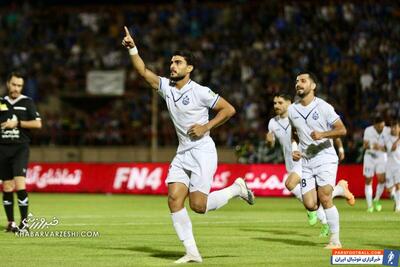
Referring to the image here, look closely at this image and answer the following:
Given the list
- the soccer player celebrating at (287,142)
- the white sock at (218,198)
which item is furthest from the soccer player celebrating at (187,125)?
the soccer player celebrating at (287,142)

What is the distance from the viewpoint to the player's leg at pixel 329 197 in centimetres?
1459

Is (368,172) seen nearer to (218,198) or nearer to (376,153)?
(376,153)

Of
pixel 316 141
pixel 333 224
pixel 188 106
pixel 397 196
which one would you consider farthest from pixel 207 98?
pixel 397 196

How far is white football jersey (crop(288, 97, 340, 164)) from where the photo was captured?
15008 mm

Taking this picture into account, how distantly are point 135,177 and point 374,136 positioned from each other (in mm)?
11415

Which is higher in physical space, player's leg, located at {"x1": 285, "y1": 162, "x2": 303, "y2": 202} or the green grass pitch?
player's leg, located at {"x1": 285, "y1": 162, "x2": 303, "y2": 202}

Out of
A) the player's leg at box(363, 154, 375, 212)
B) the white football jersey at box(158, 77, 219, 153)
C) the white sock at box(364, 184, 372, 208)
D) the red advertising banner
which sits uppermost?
the white football jersey at box(158, 77, 219, 153)

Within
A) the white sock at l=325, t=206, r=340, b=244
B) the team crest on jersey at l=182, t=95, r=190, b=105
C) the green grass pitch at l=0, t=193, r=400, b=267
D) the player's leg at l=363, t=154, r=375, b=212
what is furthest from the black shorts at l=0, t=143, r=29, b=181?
the player's leg at l=363, t=154, r=375, b=212

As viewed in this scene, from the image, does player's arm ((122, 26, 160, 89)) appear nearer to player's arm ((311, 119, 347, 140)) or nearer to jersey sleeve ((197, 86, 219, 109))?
jersey sleeve ((197, 86, 219, 109))

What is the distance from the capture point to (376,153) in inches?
1046

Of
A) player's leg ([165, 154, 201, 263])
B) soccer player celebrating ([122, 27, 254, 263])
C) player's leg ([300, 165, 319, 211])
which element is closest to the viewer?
player's leg ([165, 154, 201, 263])

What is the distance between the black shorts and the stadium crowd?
1805cm

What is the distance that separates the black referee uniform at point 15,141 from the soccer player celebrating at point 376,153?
1126 cm

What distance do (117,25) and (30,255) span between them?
33734 millimetres
